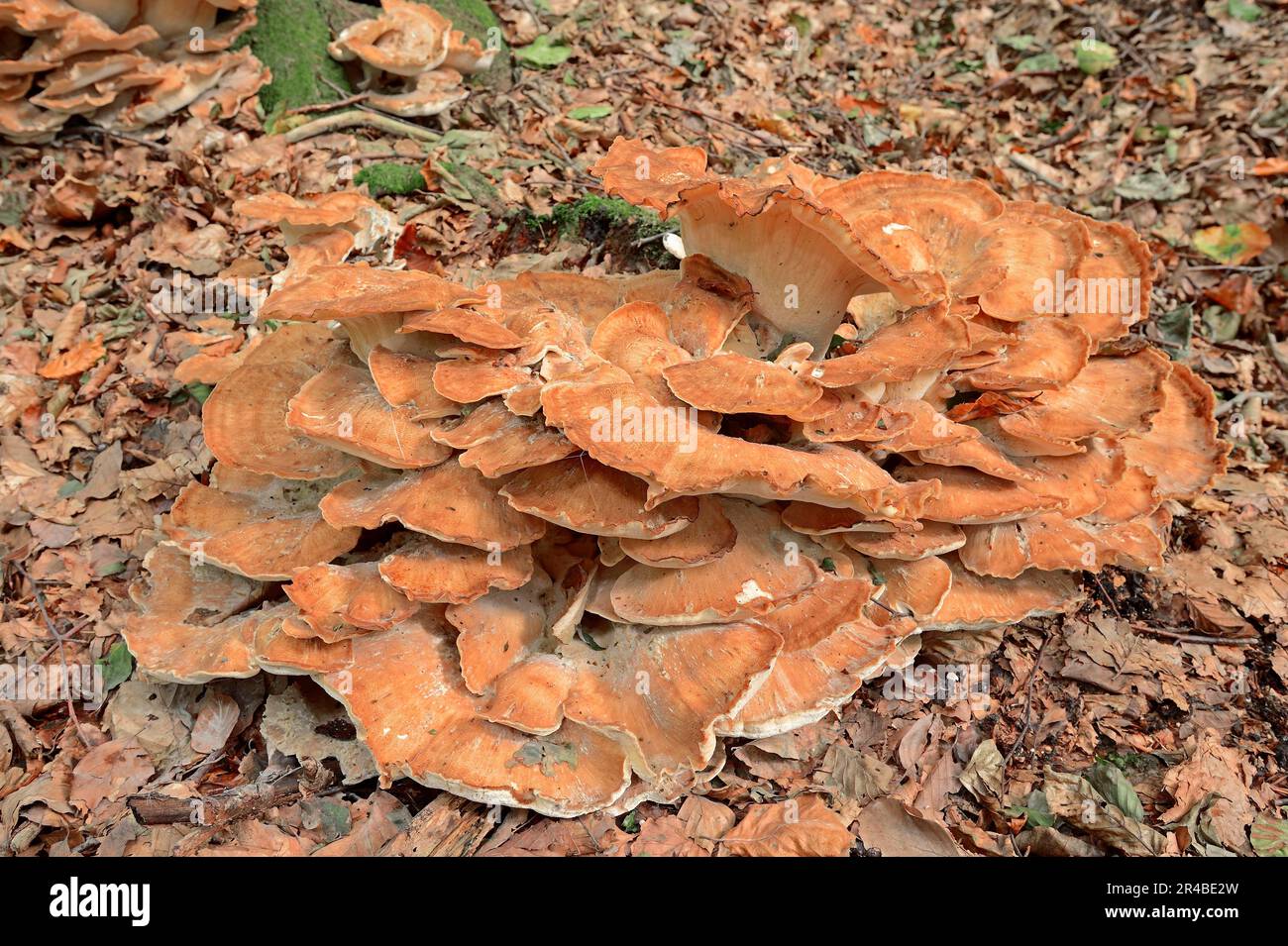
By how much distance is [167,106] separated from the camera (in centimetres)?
656

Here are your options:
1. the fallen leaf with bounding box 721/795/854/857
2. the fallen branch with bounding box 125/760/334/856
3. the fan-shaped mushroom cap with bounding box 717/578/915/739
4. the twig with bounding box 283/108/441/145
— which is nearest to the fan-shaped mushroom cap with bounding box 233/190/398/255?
the twig with bounding box 283/108/441/145

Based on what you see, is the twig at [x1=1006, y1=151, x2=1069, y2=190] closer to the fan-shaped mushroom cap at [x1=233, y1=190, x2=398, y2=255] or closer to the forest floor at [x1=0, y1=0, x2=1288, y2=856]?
the forest floor at [x1=0, y1=0, x2=1288, y2=856]

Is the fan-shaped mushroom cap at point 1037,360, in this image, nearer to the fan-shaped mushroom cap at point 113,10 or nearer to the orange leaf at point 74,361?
the orange leaf at point 74,361

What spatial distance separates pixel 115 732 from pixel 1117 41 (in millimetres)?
10654

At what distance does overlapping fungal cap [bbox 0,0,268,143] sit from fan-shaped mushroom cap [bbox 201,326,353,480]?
144 inches

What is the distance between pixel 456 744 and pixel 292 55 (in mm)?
6236

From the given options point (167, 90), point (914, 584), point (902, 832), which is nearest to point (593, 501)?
point (914, 584)

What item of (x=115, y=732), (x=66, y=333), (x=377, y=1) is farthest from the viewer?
(x=377, y=1)

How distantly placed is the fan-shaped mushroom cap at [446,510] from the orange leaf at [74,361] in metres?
3.30

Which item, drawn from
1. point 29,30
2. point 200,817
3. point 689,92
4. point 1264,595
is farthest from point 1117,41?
point 200,817

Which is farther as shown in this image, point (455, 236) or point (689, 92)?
point (689, 92)

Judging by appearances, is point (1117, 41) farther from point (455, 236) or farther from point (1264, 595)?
point (455, 236)

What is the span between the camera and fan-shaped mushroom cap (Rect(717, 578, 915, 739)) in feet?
11.4

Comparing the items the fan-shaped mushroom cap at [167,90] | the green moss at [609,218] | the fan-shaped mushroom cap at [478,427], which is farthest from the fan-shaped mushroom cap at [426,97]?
the fan-shaped mushroom cap at [478,427]
